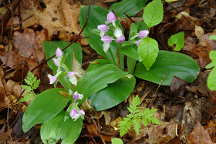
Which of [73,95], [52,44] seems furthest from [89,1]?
[73,95]

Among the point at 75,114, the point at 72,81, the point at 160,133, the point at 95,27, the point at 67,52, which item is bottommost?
the point at 160,133

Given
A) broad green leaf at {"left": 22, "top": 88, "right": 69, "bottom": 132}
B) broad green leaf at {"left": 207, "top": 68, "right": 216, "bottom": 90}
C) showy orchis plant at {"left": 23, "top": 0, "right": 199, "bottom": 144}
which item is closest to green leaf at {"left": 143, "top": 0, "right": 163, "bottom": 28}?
showy orchis plant at {"left": 23, "top": 0, "right": 199, "bottom": 144}

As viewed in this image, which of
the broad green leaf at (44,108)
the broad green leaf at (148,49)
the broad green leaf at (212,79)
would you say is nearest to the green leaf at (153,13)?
the broad green leaf at (148,49)

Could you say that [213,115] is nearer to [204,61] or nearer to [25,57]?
[204,61]

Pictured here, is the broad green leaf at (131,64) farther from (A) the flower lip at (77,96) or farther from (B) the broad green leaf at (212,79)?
(B) the broad green leaf at (212,79)

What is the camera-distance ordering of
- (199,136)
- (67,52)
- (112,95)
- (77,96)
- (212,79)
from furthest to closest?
(67,52) → (112,95) → (77,96) → (199,136) → (212,79)

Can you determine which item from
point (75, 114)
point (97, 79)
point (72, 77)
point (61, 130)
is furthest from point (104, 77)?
point (61, 130)

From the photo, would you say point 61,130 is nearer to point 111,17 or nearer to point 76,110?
point 76,110
